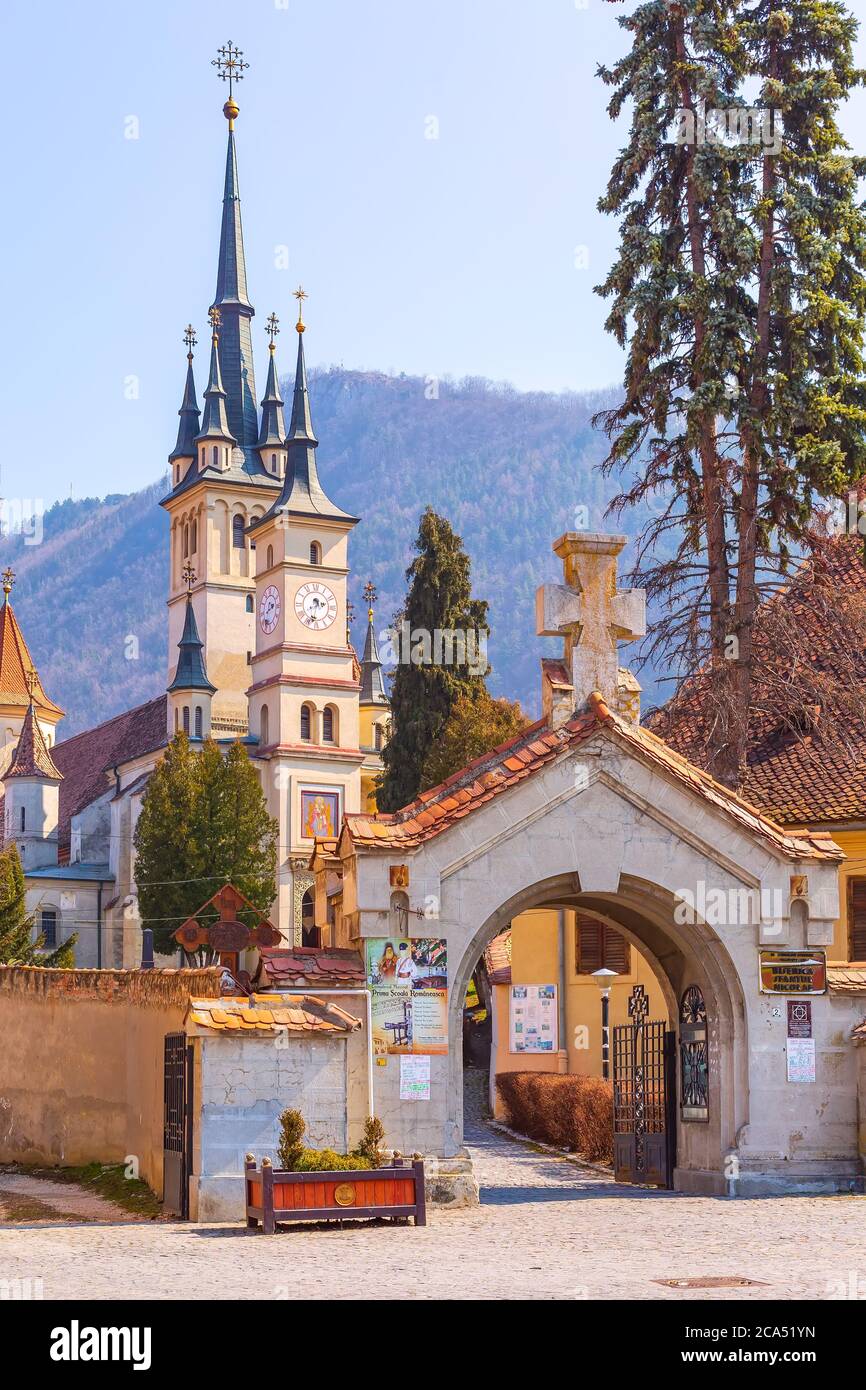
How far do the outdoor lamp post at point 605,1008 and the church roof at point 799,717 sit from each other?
4807mm

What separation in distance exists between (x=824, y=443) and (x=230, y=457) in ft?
240

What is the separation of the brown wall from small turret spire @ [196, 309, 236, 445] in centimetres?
7462

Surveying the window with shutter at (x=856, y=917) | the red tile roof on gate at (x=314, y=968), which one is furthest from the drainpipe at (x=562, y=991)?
the red tile roof on gate at (x=314, y=968)

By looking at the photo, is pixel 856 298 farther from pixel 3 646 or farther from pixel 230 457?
pixel 3 646

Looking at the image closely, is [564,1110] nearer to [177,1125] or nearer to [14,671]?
[177,1125]

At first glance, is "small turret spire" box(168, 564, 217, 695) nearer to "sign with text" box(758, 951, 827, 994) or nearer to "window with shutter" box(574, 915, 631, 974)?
"window with shutter" box(574, 915, 631, 974)

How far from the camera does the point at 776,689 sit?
3120 cm

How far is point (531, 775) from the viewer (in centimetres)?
2169

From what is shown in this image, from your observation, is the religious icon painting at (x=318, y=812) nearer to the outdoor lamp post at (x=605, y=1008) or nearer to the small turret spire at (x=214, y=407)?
the small turret spire at (x=214, y=407)

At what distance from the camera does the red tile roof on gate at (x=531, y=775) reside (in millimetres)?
21344

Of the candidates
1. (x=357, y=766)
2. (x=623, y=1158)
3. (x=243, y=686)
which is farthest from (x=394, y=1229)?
(x=243, y=686)

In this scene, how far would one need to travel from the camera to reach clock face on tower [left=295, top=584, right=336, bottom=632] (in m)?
87.0

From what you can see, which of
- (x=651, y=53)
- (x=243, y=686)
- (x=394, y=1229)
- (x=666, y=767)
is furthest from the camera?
(x=243, y=686)

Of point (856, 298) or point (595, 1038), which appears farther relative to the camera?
point (595, 1038)
